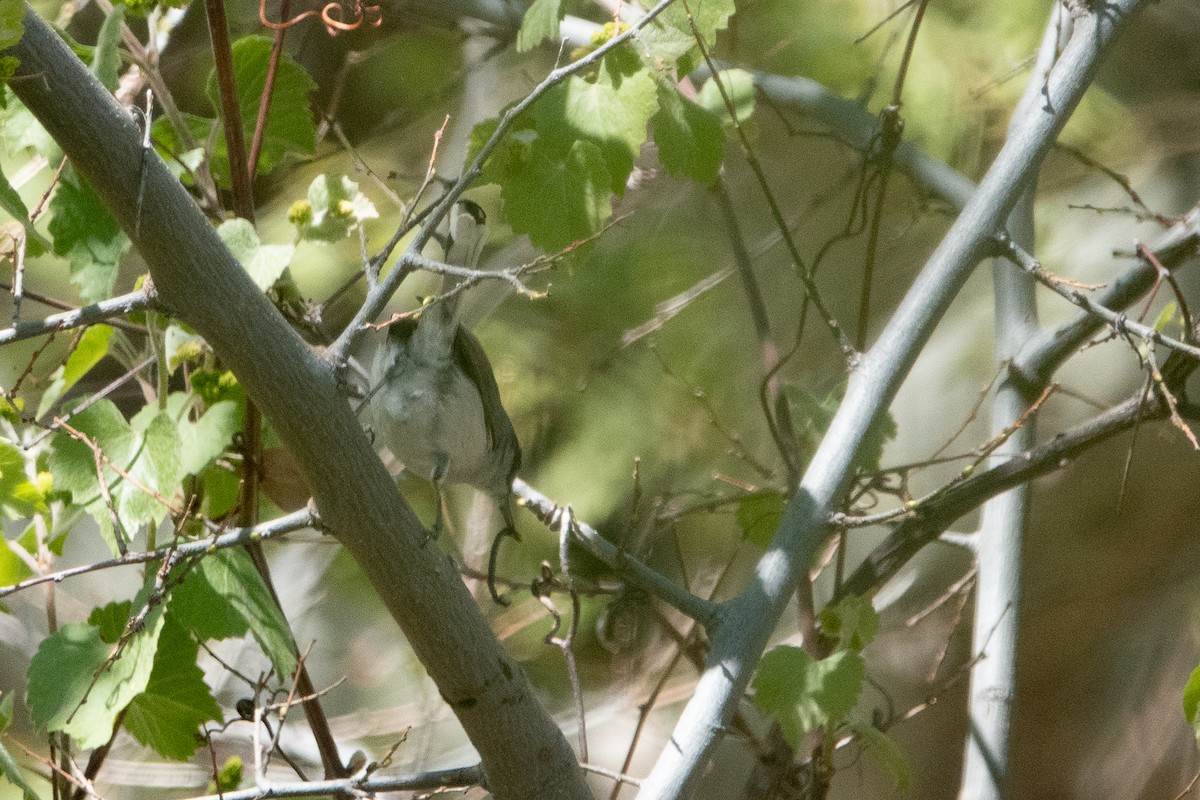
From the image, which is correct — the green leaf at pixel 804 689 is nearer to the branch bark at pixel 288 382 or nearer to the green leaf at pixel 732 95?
the branch bark at pixel 288 382

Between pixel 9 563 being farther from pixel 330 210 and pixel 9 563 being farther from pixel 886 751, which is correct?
pixel 886 751

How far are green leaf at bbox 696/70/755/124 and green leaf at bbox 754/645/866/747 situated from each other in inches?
28.4

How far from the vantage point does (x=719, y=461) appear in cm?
193

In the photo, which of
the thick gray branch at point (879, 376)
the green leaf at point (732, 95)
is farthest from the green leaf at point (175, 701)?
the green leaf at point (732, 95)

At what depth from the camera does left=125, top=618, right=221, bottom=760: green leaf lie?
1.10 metres

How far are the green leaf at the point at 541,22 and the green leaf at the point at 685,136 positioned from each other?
174 mm

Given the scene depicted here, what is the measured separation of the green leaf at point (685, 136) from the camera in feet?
3.87

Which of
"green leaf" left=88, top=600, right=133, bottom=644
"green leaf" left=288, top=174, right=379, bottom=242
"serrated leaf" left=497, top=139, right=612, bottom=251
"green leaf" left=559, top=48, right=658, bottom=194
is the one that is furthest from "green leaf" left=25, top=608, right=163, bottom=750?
"green leaf" left=559, top=48, right=658, bottom=194

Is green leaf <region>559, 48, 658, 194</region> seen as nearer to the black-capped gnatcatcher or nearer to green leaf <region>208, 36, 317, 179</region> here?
the black-capped gnatcatcher

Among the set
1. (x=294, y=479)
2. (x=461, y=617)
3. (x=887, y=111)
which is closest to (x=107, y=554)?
(x=294, y=479)

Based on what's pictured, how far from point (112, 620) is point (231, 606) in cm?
15

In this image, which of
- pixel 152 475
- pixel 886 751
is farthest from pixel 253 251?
pixel 886 751

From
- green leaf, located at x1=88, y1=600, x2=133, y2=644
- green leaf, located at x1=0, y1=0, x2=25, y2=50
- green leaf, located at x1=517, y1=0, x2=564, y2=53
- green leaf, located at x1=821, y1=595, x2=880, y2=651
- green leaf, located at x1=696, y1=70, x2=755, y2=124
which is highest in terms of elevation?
green leaf, located at x1=696, y1=70, x2=755, y2=124

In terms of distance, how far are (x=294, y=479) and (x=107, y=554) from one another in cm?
87
